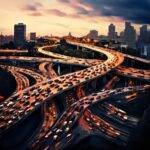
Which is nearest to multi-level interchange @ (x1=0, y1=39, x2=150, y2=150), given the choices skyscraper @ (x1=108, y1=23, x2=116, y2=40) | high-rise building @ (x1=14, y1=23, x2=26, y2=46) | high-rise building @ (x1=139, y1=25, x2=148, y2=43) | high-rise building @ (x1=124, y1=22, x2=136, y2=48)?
high-rise building @ (x1=14, y1=23, x2=26, y2=46)

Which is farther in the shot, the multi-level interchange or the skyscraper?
the skyscraper

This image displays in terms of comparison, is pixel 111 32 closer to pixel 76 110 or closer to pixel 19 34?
pixel 19 34

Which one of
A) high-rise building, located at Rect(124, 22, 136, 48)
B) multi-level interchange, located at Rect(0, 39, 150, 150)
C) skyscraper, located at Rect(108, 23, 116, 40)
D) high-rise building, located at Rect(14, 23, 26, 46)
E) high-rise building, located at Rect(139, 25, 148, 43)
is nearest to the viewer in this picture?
multi-level interchange, located at Rect(0, 39, 150, 150)

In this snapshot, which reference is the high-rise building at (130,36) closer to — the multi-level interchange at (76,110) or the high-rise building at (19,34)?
the high-rise building at (19,34)

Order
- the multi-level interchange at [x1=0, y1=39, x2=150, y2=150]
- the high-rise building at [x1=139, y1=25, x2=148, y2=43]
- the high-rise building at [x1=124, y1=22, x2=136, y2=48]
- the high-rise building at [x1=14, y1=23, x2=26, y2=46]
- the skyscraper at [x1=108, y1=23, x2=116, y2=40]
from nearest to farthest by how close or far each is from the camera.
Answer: the multi-level interchange at [x1=0, y1=39, x2=150, y2=150], the high-rise building at [x1=14, y1=23, x2=26, y2=46], the high-rise building at [x1=139, y1=25, x2=148, y2=43], the high-rise building at [x1=124, y1=22, x2=136, y2=48], the skyscraper at [x1=108, y1=23, x2=116, y2=40]

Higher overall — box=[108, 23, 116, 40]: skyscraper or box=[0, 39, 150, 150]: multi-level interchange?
box=[108, 23, 116, 40]: skyscraper

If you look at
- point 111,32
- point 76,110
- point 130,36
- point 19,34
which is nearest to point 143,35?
point 130,36

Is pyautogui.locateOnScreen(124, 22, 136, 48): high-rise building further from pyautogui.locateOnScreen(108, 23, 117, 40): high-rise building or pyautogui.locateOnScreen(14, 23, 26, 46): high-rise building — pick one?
pyautogui.locateOnScreen(14, 23, 26, 46): high-rise building

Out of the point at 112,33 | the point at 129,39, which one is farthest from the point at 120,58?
the point at 112,33

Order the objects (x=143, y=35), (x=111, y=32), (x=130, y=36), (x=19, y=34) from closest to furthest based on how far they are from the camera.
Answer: (x=19, y=34), (x=143, y=35), (x=130, y=36), (x=111, y=32)
